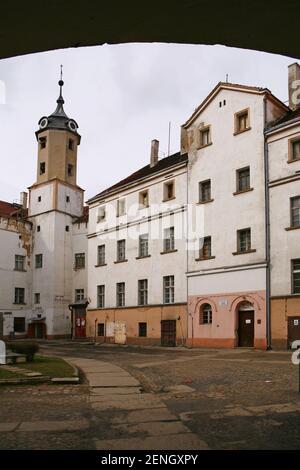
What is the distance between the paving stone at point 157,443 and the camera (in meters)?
5.33

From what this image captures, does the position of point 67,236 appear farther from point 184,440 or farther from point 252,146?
point 184,440

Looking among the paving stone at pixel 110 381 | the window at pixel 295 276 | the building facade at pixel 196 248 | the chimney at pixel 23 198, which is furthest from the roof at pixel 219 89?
the chimney at pixel 23 198

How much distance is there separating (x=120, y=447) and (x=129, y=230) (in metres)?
33.1

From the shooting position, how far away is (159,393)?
1050cm

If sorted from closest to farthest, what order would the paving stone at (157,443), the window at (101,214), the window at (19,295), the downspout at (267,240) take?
the paving stone at (157,443) → the downspout at (267,240) → the window at (101,214) → the window at (19,295)

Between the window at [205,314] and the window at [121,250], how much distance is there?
998cm

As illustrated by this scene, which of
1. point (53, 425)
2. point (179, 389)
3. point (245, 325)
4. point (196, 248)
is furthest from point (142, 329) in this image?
point (53, 425)

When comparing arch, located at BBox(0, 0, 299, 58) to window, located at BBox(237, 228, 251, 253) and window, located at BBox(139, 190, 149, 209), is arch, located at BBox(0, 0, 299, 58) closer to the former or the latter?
window, located at BBox(237, 228, 251, 253)

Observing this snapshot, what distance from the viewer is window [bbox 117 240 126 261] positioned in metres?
39.0

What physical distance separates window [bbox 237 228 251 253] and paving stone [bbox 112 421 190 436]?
22825 mm

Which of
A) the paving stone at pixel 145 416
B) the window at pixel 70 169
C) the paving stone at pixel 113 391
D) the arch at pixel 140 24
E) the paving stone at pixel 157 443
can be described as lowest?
the paving stone at pixel 113 391

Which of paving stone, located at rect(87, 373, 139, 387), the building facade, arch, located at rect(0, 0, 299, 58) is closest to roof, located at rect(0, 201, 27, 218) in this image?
the building facade

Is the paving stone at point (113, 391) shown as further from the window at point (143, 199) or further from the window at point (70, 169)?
the window at point (70, 169)

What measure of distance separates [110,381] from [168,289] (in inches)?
890
